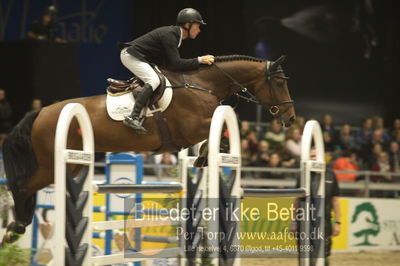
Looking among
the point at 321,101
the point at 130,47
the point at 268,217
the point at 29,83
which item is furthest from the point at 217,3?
the point at 268,217

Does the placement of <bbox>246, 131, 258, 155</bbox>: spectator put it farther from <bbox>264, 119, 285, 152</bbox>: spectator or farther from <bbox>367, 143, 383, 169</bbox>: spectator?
<bbox>367, 143, 383, 169</bbox>: spectator

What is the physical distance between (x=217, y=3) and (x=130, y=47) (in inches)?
309

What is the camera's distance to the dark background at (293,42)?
13.6 meters

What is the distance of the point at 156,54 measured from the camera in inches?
253

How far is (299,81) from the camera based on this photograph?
14289 mm

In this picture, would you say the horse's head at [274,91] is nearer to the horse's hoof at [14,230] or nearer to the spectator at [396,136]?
the horse's hoof at [14,230]

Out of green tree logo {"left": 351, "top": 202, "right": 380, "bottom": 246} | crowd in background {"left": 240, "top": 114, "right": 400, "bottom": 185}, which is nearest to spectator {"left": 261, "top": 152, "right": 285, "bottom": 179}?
crowd in background {"left": 240, "top": 114, "right": 400, "bottom": 185}

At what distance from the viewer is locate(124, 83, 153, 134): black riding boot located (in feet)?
20.1

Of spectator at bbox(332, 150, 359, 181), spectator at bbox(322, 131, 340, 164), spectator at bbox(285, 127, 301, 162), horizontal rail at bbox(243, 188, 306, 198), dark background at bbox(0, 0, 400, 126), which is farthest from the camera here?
dark background at bbox(0, 0, 400, 126)

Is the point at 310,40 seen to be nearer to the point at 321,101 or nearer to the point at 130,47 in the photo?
the point at 321,101

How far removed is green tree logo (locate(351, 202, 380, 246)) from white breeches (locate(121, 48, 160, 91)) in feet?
16.5

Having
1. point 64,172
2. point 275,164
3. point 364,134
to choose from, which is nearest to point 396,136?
point 364,134

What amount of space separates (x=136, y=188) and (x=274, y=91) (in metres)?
2.46

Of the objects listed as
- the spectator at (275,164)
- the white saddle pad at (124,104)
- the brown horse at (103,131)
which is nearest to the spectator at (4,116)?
the spectator at (275,164)
